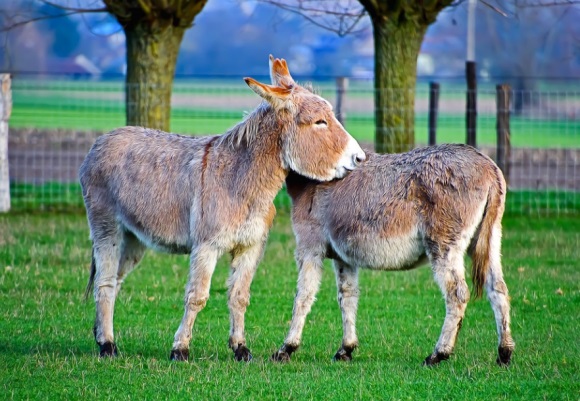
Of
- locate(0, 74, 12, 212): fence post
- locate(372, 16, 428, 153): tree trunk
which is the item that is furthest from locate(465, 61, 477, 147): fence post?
locate(0, 74, 12, 212): fence post

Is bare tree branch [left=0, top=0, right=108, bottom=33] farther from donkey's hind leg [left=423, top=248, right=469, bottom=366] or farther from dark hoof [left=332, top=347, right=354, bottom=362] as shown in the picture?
donkey's hind leg [left=423, top=248, right=469, bottom=366]

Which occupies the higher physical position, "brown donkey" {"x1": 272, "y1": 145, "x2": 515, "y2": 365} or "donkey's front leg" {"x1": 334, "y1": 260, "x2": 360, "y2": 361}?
"brown donkey" {"x1": 272, "y1": 145, "x2": 515, "y2": 365}

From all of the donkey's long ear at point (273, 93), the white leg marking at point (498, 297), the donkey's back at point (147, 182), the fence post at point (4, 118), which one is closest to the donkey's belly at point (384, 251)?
the white leg marking at point (498, 297)

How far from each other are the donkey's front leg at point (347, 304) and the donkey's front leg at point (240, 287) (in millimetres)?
737

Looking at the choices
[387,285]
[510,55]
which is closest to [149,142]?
[387,285]

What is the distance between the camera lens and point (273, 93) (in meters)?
7.77

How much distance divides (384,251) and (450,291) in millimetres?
619

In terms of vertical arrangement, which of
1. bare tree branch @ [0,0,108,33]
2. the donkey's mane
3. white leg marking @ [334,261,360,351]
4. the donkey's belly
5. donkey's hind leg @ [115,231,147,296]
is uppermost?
bare tree branch @ [0,0,108,33]

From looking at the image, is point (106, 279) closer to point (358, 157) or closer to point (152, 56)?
point (358, 157)

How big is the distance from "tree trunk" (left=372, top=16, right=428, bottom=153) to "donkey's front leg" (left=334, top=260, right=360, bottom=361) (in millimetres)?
7791

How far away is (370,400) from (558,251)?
7.54m

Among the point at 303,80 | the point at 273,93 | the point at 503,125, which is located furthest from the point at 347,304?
the point at 303,80

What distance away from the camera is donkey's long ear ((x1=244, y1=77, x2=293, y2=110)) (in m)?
7.67

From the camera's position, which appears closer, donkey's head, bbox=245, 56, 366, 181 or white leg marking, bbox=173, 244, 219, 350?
white leg marking, bbox=173, 244, 219, 350
